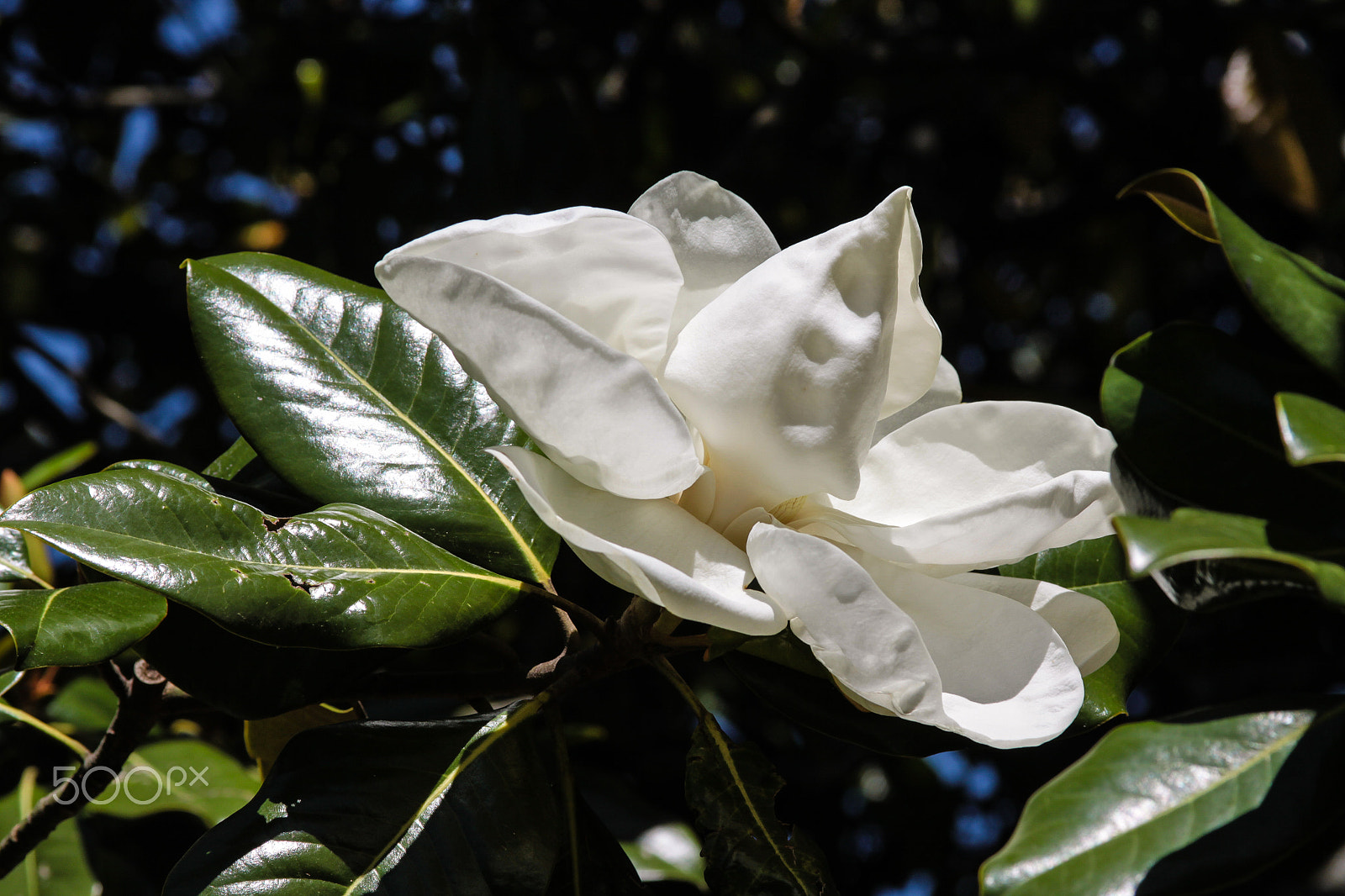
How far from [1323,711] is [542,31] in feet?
7.64

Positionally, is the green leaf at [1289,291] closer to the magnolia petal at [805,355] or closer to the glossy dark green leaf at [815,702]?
the magnolia petal at [805,355]

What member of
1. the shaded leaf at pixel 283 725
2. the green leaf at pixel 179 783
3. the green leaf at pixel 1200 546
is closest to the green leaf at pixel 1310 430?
the green leaf at pixel 1200 546

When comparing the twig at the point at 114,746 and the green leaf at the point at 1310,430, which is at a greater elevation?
the green leaf at the point at 1310,430

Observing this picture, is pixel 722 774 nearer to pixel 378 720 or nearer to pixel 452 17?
pixel 378 720

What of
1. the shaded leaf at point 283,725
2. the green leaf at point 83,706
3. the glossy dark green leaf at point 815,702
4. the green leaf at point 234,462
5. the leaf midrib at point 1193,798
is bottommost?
the green leaf at point 83,706

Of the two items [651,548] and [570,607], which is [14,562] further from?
[651,548]

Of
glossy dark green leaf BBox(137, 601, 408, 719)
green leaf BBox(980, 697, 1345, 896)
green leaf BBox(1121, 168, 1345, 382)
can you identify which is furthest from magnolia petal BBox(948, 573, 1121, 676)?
glossy dark green leaf BBox(137, 601, 408, 719)

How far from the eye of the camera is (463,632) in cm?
71

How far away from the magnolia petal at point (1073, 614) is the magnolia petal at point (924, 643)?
0.14 ft

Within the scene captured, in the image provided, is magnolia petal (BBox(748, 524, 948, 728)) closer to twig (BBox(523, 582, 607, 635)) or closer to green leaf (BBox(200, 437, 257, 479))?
twig (BBox(523, 582, 607, 635))

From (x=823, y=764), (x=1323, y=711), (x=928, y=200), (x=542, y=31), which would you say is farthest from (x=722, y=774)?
(x=542, y=31)

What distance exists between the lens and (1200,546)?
1.57 feet

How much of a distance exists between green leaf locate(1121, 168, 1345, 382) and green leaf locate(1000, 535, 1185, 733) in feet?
0.74

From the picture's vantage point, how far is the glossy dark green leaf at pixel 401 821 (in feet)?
2.19
